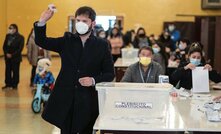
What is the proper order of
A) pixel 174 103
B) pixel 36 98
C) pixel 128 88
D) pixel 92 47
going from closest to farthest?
pixel 128 88, pixel 92 47, pixel 174 103, pixel 36 98

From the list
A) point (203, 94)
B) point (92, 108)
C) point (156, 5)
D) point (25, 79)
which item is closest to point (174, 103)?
point (203, 94)

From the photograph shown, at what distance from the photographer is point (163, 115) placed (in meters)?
3.17

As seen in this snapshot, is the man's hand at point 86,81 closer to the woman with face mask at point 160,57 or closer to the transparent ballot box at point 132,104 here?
the transparent ballot box at point 132,104

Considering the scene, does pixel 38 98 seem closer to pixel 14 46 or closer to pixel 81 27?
pixel 14 46

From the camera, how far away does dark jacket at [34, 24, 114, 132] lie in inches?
130

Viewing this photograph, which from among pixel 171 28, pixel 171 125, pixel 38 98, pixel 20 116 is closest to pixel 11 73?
pixel 38 98

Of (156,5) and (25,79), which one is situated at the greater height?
(156,5)

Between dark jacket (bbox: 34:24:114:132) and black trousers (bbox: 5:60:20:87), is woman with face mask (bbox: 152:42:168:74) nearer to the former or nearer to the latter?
black trousers (bbox: 5:60:20:87)

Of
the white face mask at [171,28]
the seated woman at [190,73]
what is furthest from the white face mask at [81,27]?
the white face mask at [171,28]

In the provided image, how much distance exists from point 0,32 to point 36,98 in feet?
39.2

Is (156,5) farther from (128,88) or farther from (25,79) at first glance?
(128,88)

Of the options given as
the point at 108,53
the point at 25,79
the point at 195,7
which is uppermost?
the point at 195,7

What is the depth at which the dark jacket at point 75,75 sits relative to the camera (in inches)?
130

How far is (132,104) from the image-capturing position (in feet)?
10.3
